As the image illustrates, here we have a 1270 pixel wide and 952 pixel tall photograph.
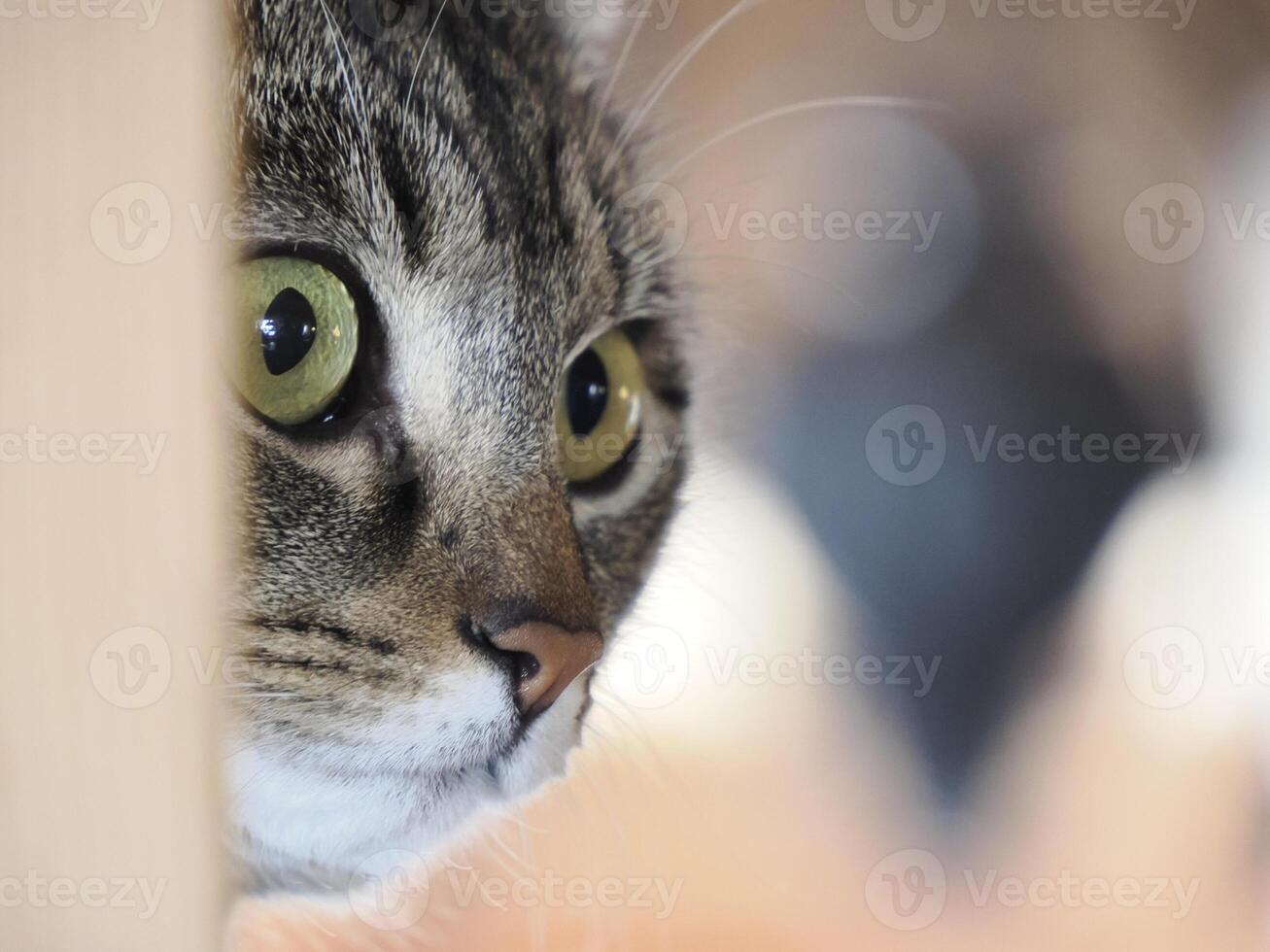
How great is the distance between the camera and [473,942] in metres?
0.50

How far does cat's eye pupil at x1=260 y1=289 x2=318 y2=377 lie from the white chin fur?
15 cm

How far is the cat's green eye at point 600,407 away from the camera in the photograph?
1.71 feet

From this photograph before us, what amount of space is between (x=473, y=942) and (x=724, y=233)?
41 cm

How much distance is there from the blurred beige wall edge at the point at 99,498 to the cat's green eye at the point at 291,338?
4.8 inches

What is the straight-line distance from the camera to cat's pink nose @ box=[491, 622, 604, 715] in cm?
43

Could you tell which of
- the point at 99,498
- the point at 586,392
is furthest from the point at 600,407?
the point at 99,498

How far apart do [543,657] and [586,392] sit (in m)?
0.16

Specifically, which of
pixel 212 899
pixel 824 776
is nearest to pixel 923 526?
pixel 824 776

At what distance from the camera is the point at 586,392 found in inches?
21.2

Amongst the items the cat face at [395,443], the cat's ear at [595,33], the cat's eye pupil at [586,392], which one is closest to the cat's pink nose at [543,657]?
the cat face at [395,443]

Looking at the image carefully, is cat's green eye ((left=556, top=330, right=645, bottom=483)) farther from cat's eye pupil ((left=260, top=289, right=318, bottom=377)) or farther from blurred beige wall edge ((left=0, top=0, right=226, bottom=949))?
blurred beige wall edge ((left=0, top=0, right=226, bottom=949))

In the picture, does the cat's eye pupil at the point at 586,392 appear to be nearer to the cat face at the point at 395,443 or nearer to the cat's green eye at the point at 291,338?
the cat face at the point at 395,443

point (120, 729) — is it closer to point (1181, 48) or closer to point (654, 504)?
point (654, 504)

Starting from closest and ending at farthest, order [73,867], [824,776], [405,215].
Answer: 1. [73,867]
2. [405,215]
3. [824,776]
